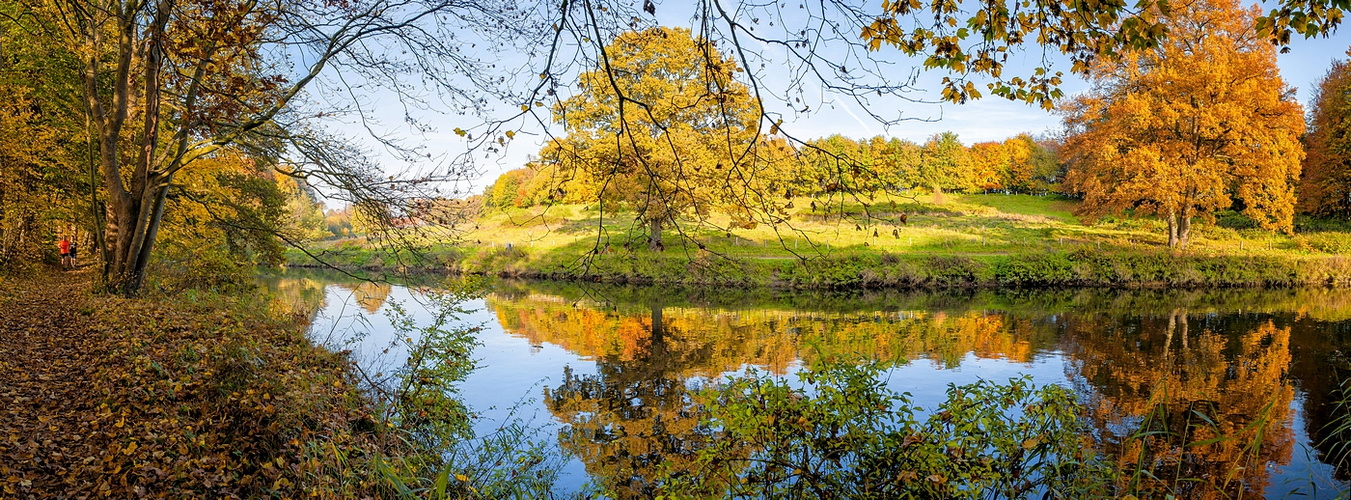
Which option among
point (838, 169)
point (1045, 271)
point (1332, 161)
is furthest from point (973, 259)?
point (838, 169)

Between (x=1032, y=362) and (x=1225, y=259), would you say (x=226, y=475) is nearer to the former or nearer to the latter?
(x=1032, y=362)

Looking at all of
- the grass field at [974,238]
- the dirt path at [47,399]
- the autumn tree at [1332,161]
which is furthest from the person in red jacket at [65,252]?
the autumn tree at [1332,161]

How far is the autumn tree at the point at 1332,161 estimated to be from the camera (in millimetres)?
36250

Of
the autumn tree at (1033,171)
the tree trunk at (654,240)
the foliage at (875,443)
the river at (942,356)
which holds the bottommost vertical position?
the river at (942,356)

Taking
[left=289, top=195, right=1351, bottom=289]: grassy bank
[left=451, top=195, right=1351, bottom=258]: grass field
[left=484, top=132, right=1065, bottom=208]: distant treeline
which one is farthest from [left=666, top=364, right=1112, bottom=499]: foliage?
[left=451, top=195, right=1351, bottom=258]: grass field

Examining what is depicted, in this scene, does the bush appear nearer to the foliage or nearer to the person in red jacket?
the foliage

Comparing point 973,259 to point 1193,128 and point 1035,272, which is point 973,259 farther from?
point 1193,128

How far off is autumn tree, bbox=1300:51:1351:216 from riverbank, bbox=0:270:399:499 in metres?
43.8

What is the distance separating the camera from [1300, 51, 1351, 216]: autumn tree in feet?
119

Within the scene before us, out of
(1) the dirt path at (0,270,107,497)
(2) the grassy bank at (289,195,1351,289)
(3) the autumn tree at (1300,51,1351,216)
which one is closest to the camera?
(1) the dirt path at (0,270,107,497)

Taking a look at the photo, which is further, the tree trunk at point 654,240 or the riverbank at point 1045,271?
the riverbank at point 1045,271

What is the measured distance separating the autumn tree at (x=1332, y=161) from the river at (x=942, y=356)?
1753 centimetres

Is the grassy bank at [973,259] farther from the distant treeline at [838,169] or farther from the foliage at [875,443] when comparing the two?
the distant treeline at [838,169]

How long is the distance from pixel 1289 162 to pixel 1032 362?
20905mm
